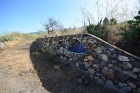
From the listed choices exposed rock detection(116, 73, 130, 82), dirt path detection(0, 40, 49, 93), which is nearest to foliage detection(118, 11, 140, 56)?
exposed rock detection(116, 73, 130, 82)

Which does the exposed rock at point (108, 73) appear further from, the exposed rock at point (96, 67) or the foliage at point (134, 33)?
the foliage at point (134, 33)

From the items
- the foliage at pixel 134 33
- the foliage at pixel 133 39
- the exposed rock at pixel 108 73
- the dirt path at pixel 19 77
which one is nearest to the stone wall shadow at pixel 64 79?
the dirt path at pixel 19 77

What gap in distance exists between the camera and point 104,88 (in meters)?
4.80

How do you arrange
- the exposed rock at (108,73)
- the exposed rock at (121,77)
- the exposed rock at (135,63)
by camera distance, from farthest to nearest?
1. the exposed rock at (108,73)
2. the exposed rock at (121,77)
3. the exposed rock at (135,63)

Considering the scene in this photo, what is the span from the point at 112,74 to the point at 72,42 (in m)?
2.21

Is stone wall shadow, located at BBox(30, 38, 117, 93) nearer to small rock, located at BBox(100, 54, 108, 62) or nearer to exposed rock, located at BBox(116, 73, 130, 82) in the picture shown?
exposed rock, located at BBox(116, 73, 130, 82)

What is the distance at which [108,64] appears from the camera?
15.4 feet

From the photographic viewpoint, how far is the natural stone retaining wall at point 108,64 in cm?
423

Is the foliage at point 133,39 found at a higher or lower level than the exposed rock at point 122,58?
higher

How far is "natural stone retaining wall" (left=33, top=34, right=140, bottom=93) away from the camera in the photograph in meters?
4.23

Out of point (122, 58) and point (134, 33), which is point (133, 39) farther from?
point (122, 58)

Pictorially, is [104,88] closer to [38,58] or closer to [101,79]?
[101,79]

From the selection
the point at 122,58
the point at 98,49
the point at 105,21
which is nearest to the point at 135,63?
the point at 122,58

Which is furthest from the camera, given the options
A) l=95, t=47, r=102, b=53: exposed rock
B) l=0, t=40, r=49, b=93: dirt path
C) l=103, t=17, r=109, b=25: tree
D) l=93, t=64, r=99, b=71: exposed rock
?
l=103, t=17, r=109, b=25: tree
